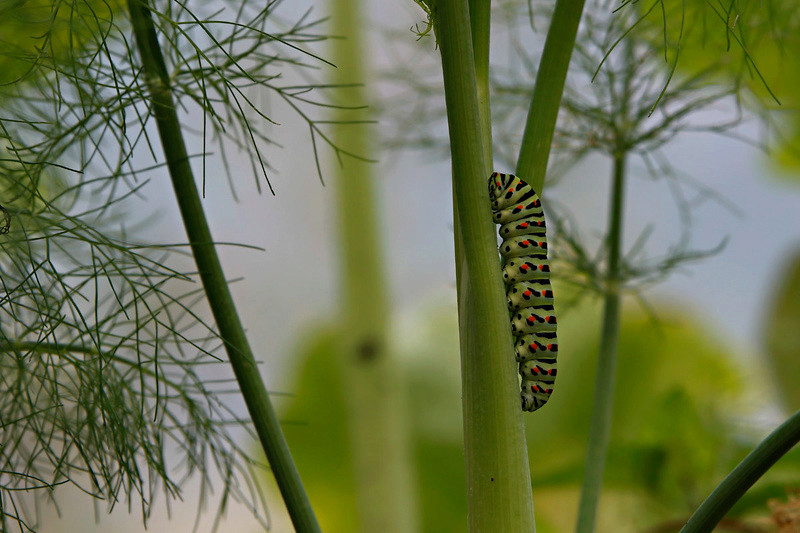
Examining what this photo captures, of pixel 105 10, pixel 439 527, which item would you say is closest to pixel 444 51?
pixel 105 10

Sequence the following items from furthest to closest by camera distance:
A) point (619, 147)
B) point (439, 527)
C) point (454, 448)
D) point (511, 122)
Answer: point (454, 448)
point (439, 527)
point (511, 122)
point (619, 147)

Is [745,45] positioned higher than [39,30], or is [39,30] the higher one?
[39,30]

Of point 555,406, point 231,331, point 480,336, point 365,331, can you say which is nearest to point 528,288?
point 480,336

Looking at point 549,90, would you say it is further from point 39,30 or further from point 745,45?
point 39,30

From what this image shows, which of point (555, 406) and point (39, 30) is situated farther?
point (555, 406)

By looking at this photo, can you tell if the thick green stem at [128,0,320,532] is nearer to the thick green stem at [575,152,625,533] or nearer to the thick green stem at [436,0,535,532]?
the thick green stem at [436,0,535,532]

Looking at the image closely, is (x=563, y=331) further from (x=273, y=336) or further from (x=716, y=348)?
(x=273, y=336)

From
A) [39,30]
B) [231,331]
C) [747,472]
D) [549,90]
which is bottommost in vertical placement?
[747,472]
